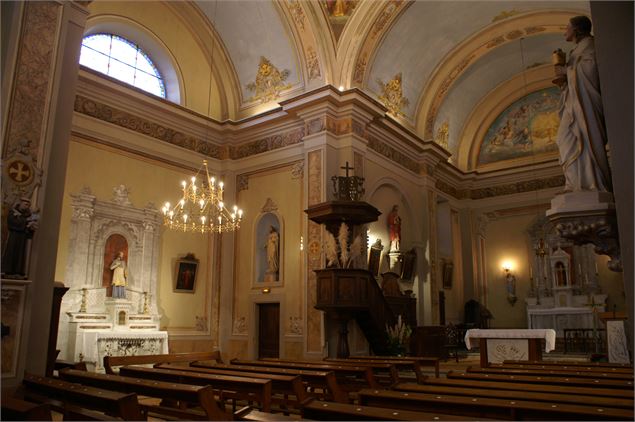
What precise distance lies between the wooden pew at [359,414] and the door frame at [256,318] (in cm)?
876

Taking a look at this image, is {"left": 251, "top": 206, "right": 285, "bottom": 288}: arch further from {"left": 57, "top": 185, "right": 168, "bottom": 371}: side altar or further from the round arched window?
the round arched window

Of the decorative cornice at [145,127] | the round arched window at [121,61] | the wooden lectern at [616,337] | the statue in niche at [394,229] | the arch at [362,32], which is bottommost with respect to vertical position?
the wooden lectern at [616,337]

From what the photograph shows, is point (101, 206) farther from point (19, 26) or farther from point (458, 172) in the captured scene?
point (458, 172)

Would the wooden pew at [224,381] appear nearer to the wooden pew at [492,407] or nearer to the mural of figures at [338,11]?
the wooden pew at [492,407]

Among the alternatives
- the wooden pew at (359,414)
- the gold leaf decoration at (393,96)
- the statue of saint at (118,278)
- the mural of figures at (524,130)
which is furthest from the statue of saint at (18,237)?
the mural of figures at (524,130)

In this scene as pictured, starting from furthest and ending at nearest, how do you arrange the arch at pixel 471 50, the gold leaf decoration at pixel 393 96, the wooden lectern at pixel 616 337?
the gold leaf decoration at pixel 393 96 → the arch at pixel 471 50 → the wooden lectern at pixel 616 337

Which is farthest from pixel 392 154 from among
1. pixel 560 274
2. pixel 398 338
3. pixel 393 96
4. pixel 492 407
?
pixel 492 407

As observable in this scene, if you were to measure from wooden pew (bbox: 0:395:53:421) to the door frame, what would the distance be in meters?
8.99

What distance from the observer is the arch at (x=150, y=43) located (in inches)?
456

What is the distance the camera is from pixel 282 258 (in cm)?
1248

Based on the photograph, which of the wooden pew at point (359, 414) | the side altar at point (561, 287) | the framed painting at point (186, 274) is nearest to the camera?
the wooden pew at point (359, 414)

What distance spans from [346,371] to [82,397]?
2.98 metres

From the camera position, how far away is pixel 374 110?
12633mm

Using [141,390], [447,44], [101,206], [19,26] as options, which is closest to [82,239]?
[101,206]
